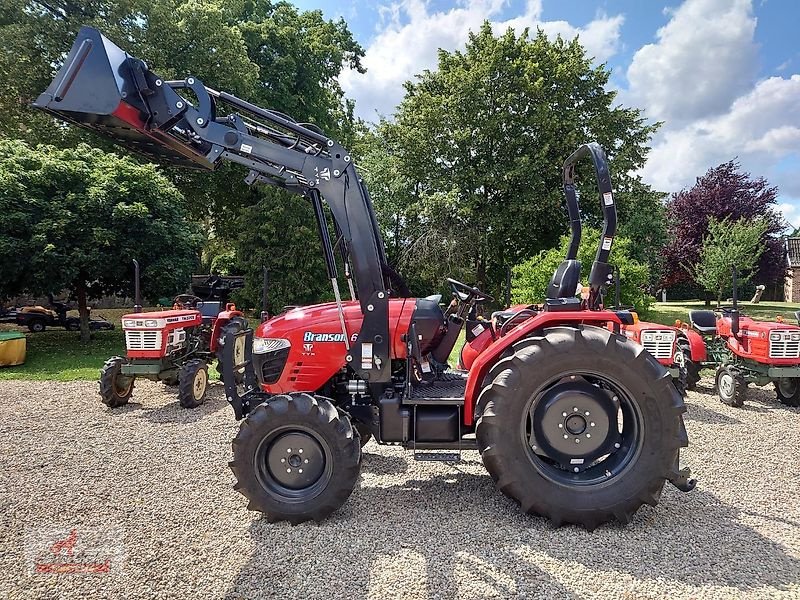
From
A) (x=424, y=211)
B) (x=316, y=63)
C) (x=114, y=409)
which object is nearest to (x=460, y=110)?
(x=424, y=211)

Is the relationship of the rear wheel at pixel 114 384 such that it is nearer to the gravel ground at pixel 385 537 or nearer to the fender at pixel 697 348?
the gravel ground at pixel 385 537

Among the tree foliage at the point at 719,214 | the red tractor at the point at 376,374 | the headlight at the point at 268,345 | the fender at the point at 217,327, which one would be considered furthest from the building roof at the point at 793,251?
the headlight at the point at 268,345

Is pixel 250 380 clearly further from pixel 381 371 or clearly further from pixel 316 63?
pixel 316 63

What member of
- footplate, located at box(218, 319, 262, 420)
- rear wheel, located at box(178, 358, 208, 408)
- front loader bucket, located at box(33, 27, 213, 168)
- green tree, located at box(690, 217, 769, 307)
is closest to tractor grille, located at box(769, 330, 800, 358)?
footplate, located at box(218, 319, 262, 420)

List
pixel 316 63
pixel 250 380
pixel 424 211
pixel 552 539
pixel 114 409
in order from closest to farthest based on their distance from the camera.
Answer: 1. pixel 552 539
2. pixel 250 380
3. pixel 114 409
4. pixel 424 211
5. pixel 316 63

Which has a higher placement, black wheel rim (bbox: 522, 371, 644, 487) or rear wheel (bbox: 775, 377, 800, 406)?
black wheel rim (bbox: 522, 371, 644, 487)

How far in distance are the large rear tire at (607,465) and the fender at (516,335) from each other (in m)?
0.13

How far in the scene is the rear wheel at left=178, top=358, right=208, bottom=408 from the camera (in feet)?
22.1

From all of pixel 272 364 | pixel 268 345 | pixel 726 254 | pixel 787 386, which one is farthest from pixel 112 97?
pixel 726 254

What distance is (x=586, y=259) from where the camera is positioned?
12203mm

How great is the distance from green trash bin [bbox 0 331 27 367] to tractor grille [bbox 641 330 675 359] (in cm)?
1097

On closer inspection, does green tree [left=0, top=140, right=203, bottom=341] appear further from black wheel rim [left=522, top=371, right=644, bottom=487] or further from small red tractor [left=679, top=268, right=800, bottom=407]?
small red tractor [left=679, top=268, right=800, bottom=407]

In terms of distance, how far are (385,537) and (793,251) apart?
42311 millimetres

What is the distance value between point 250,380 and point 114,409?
12.3 ft
